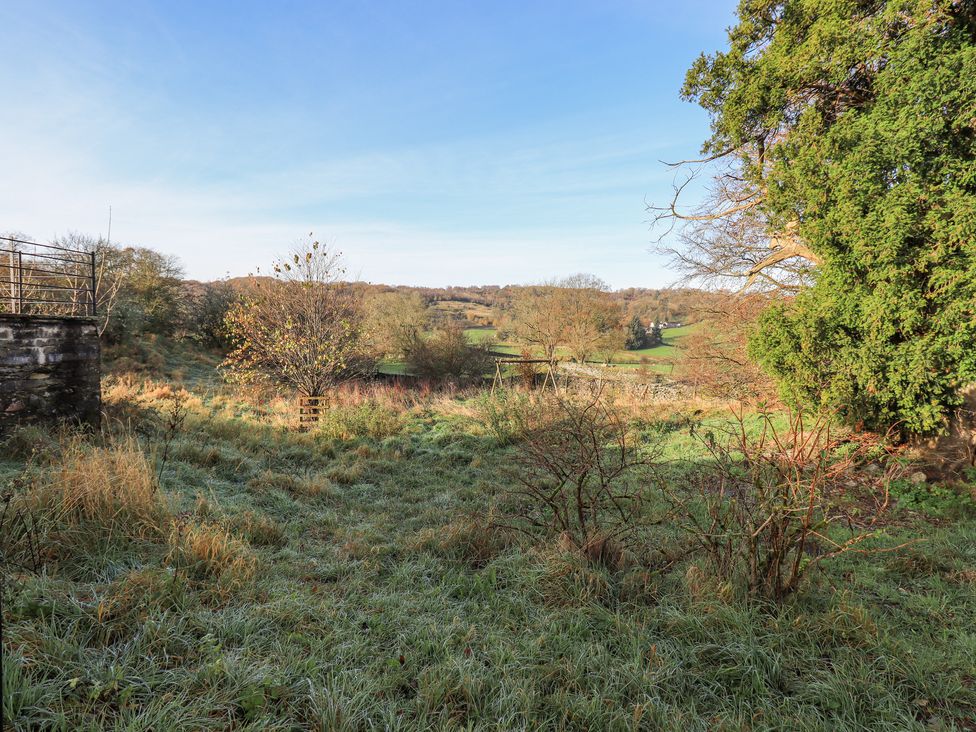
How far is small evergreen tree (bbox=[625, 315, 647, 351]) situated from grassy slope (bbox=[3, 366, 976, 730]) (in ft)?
70.2

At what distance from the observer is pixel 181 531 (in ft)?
11.6

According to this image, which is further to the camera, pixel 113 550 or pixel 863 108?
pixel 863 108

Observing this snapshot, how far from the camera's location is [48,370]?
6941 mm

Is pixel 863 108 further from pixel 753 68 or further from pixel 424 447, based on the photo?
pixel 424 447

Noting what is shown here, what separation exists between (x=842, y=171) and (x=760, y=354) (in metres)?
2.73

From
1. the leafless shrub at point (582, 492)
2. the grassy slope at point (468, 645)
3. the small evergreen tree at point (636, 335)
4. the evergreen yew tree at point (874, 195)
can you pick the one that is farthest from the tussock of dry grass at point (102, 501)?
the small evergreen tree at point (636, 335)

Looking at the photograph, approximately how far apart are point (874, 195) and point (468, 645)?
7163mm

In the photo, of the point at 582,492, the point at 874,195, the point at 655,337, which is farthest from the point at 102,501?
the point at 655,337

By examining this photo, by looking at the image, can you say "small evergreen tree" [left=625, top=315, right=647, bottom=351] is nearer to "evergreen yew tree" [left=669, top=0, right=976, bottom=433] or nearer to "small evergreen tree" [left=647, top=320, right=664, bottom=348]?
"small evergreen tree" [left=647, top=320, right=664, bottom=348]

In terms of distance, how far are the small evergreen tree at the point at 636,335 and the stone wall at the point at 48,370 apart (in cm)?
2236

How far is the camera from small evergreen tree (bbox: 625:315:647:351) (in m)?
25.3

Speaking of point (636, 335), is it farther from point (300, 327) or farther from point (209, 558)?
point (209, 558)

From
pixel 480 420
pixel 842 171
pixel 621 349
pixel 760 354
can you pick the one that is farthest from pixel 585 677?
pixel 621 349

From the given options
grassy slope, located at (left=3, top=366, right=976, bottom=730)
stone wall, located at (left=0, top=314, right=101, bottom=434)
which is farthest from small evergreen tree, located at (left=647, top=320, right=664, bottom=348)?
stone wall, located at (left=0, top=314, right=101, bottom=434)
